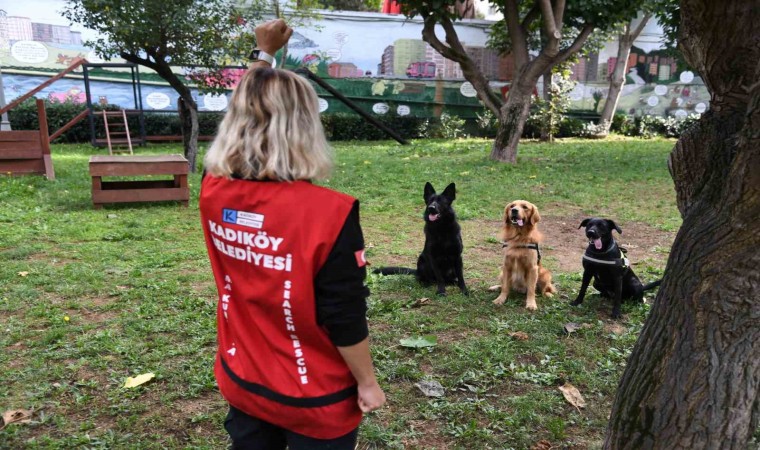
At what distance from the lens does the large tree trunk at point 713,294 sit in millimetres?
2045

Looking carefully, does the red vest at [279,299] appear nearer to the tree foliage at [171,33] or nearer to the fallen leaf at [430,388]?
the fallen leaf at [430,388]

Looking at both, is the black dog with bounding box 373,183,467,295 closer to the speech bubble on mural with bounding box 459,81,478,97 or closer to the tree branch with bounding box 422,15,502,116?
the tree branch with bounding box 422,15,502,116

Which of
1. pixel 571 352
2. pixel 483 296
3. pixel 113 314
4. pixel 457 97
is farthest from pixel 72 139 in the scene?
pixel 571 352

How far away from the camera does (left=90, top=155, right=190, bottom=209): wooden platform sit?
8.44m

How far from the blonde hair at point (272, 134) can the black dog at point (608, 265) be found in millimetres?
3601

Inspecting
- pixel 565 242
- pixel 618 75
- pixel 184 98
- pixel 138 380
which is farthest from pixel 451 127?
pixel 138 380

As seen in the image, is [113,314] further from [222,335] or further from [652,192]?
[652,192]

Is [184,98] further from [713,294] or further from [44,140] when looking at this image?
[713,294]

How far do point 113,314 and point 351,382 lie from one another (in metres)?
3.49

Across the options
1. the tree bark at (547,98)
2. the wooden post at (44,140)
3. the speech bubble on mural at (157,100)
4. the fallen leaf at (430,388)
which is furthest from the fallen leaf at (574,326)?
the speech bubble on mural at (157,100)

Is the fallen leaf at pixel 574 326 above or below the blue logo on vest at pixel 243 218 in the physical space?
below

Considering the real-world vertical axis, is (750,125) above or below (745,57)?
below

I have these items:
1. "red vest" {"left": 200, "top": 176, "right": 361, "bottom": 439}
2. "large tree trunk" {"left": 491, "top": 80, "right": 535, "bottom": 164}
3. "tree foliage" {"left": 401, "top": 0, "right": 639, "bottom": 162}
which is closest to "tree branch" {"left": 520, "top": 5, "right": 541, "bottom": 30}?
"tree foliage" {"left": 401, "top": 0, "right": 639, "bottom": 162}

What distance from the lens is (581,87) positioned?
23156mm
